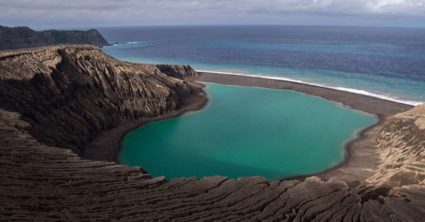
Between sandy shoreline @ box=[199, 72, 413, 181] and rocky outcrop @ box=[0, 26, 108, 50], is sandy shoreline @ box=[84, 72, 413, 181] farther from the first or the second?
rocky outcrop @ box=[0, 26, 108, 50]

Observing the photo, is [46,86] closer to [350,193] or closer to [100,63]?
[100,63]

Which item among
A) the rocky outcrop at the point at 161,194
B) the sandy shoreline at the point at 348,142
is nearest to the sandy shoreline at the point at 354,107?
the sandy shoreline at the point at 348,142

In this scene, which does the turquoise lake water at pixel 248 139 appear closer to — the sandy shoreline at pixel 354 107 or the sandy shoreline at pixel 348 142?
the sandy shoreline at pixel 348 142

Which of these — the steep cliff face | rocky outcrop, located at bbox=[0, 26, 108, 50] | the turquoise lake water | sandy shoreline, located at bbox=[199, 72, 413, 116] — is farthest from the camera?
rocky outcrop, located at bbox=[0, 26, 108, 50]

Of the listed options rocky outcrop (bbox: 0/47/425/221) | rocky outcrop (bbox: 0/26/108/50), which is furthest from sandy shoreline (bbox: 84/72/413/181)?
rocky outcrop (bbox: 0/26/108/50)

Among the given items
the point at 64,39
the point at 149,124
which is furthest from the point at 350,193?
the point at 64,39

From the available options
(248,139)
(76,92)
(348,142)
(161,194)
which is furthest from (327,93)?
(161,194)

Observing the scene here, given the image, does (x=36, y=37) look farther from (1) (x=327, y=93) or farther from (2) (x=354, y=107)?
(2) (x=354, y=107)
